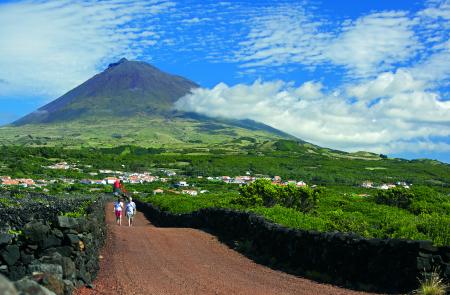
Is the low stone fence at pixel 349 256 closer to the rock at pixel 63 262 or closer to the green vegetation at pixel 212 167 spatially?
the rock at pixel 63 262

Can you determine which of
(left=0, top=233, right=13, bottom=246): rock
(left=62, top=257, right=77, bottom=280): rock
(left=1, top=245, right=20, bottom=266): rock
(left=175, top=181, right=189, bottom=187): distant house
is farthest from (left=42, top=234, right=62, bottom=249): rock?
(left=175, top=181, right=189, bottom=187): distant house

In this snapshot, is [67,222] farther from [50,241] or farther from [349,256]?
[349,256]

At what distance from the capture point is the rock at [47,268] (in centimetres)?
998

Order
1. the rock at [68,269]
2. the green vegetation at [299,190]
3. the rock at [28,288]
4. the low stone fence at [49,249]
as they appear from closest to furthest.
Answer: the rock at [28,288] < the rock at [68,269] < the low stone fence at [49,249] < the green vegetation at [299,190]

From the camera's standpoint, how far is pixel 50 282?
30.4 feet

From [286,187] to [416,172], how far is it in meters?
156

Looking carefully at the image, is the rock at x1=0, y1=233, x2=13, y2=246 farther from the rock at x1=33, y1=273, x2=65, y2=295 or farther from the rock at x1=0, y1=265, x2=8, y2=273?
the rock at x1=33, y1=273, x2=65, y2=295

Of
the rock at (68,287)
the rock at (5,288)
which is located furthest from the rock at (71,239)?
the rock at (5,288)

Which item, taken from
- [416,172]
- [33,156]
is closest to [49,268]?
[33,156]

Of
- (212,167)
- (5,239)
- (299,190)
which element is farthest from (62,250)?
(212,167)

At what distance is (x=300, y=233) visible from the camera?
1784cm

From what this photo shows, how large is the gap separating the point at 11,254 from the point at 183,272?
5.26 metres

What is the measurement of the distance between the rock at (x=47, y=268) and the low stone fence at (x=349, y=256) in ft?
24.4

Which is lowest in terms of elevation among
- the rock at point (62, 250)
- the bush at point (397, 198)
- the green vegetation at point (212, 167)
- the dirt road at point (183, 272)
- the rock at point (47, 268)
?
the dirt road at point (183, 272)
